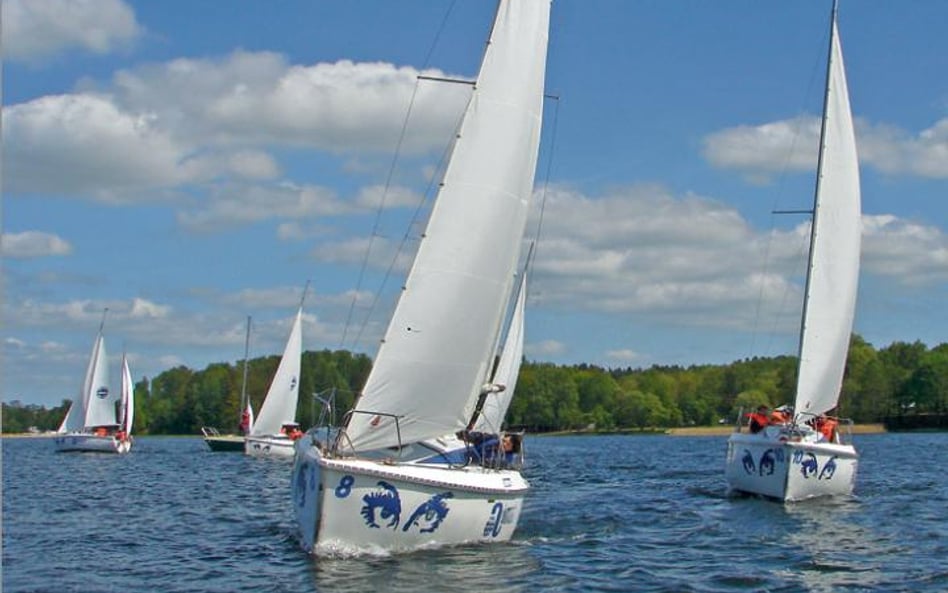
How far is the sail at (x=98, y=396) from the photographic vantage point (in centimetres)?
7425

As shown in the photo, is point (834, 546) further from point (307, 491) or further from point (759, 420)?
point (307, 491)

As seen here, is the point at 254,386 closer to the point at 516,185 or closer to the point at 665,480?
the point at 665,480

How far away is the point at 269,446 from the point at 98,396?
1417 cm

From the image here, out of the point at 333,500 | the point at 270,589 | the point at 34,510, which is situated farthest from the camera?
the point at 34,510

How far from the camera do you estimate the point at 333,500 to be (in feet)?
65.1

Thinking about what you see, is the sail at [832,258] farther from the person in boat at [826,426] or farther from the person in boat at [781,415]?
the person in boat at [781,415]

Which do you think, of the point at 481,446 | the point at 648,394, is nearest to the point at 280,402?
the point at 481,446

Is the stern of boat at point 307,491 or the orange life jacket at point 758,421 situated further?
the orange life jacket at point 758,421

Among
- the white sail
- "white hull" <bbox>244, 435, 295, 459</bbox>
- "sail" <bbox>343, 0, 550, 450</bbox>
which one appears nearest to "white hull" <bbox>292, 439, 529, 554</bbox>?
"sail" <bbox>343, 0, 550, 450</bbox>

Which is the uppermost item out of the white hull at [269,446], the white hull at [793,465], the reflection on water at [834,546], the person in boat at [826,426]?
the person in boat at [826,426]

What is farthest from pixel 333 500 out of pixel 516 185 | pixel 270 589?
pixel 516 185

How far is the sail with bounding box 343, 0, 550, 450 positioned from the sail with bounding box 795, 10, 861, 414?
14342mm

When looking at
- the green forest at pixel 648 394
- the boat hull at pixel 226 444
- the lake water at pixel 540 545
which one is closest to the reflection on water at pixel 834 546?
the lake water at pixel 540 545

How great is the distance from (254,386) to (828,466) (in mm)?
133214
